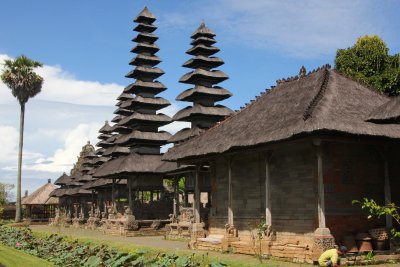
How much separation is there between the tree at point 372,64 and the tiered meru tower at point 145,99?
15.4 metres

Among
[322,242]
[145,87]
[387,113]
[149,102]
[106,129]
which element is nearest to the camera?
[322,242]

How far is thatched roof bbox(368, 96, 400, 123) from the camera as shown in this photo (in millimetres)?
15594

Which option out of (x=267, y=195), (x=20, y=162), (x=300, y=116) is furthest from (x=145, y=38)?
(x=300, y=116)

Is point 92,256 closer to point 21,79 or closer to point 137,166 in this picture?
point 137,166

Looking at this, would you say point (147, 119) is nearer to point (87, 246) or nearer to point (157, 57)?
point (157, 57)

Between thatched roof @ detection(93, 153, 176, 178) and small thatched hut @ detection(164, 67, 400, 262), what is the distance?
538 inches

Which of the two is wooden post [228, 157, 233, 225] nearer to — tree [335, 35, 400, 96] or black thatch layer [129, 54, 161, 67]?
tree [335, 35, 400, 96]

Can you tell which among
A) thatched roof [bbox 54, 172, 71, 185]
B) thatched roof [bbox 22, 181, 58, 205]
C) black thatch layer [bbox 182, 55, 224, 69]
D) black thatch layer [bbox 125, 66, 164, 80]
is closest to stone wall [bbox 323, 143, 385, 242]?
black thatch layer [bbox 182, 55, 224, 69]

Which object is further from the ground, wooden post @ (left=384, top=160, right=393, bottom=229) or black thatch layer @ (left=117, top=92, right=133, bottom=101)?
black thatch layer @ (left=117, top=92, right=133, bottom=101)

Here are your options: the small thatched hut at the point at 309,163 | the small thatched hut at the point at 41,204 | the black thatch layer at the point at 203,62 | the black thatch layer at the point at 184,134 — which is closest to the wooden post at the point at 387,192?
the small thatched hut at the point at 309,163

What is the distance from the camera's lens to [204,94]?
37.4m

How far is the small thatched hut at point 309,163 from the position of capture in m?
15.6

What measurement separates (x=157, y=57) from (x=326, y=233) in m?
29.5

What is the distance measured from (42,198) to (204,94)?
3717cm
